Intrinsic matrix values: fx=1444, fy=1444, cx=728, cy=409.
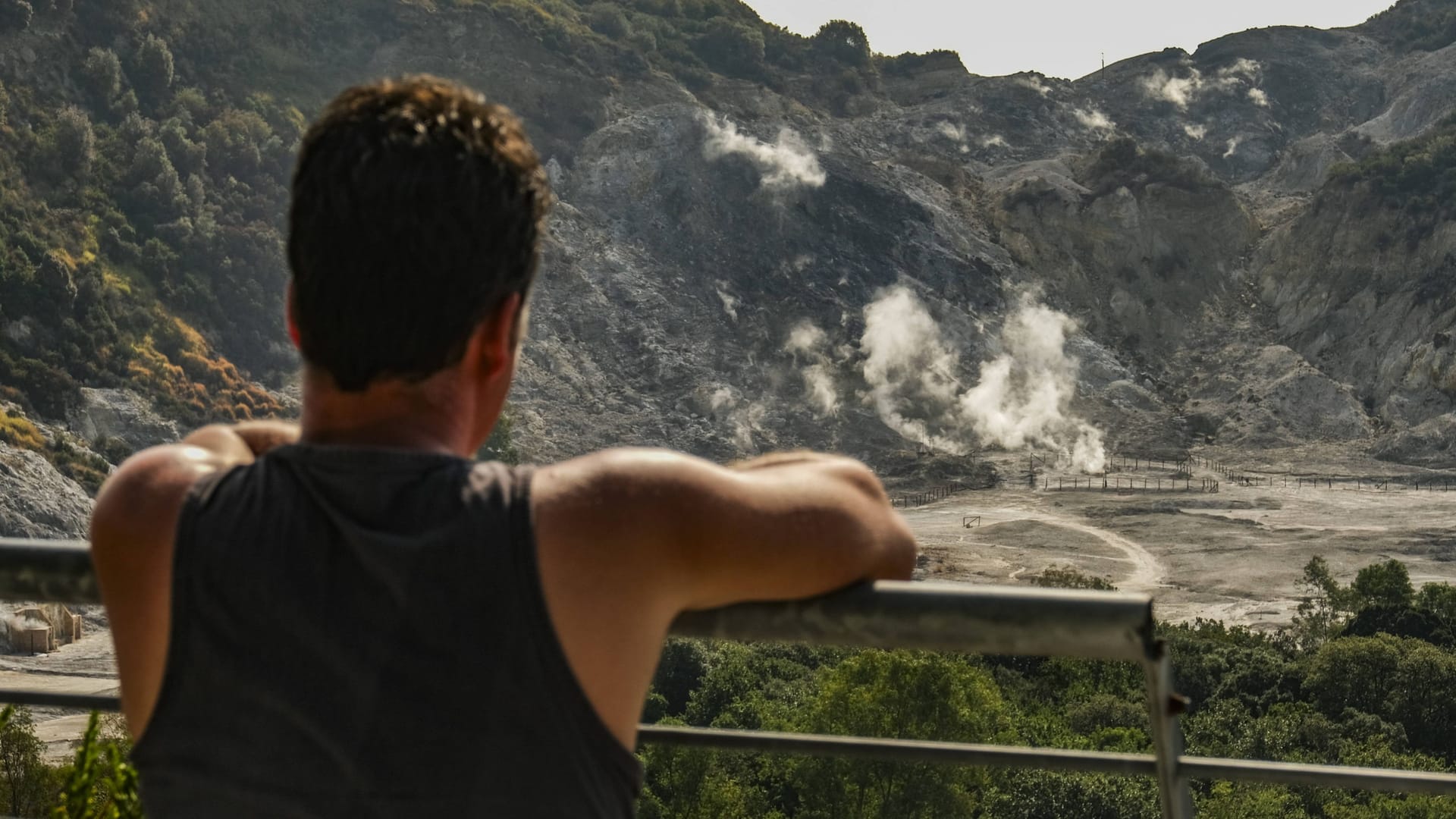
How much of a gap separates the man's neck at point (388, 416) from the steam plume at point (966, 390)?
5668cm

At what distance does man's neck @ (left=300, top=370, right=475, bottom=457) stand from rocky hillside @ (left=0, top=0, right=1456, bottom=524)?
139 feet

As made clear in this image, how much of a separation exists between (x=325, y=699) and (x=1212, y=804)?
26.1m

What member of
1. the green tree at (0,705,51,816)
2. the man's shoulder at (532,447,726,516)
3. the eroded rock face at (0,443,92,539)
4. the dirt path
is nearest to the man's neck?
the man's shoulder at (532,447,726,516)

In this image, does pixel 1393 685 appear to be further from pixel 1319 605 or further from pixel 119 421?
pixel 119 421

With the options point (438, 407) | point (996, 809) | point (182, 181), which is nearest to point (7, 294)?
point (182, 181)

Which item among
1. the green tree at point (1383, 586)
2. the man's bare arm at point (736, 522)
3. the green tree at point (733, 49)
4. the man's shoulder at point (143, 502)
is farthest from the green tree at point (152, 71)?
the man's bare arm at point (736, 522)

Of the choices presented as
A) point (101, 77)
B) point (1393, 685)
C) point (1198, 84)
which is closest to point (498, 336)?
point (1393, 685)

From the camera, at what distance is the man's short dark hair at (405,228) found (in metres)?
1.26

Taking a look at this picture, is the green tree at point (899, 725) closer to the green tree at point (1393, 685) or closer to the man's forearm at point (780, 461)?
the green tree at point (1393, 685)

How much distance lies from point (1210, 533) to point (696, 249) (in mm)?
27707

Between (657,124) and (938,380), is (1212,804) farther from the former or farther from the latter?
(657,124)

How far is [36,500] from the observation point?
36.5 m

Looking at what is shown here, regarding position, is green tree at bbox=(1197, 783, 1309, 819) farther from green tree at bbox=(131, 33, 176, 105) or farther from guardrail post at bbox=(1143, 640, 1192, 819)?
green tree at bbox=(131, 33, 176, 105)

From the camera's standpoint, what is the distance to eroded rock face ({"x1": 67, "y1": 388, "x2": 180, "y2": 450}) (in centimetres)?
4416
